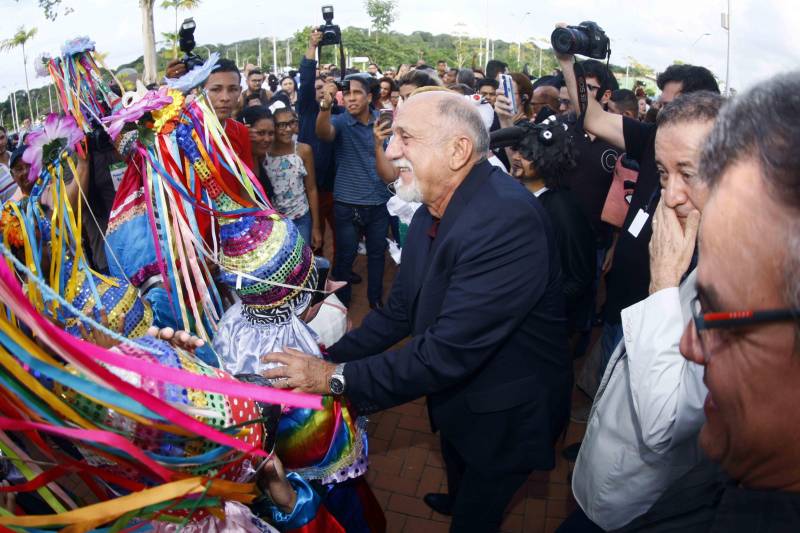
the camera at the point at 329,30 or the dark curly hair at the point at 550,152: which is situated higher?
the camera at the point at 329,30

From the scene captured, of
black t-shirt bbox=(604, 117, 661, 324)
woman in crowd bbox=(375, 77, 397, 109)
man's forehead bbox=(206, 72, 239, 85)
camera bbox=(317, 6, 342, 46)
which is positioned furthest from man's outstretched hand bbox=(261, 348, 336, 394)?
woman in crowd bbox=(375, 77, 397, 109)

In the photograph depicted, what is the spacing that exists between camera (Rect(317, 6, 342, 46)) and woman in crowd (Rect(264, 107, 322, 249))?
50.5 inches

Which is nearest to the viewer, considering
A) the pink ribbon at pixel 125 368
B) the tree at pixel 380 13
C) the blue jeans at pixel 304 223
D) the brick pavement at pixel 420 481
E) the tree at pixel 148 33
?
the pink ribbon at pixel 125 368

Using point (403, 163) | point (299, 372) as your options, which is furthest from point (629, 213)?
point (299, 372)

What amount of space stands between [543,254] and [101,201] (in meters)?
3.08

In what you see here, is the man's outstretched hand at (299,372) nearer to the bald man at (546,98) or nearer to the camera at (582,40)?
the camera at (582,40)

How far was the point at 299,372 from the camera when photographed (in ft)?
6.10

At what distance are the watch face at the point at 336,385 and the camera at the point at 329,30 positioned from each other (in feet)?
15.4

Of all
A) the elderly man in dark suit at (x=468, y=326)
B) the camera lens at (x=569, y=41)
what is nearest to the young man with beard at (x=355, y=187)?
the camera lens at (x=569, y=41)

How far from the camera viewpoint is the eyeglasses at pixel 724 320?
74 centimetres

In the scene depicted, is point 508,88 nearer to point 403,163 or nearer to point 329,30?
point 329,30

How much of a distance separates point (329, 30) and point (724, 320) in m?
5.74

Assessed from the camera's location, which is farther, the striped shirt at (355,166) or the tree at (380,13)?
the tree at (380,13)

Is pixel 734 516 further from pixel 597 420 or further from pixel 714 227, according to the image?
pixel 597 420
